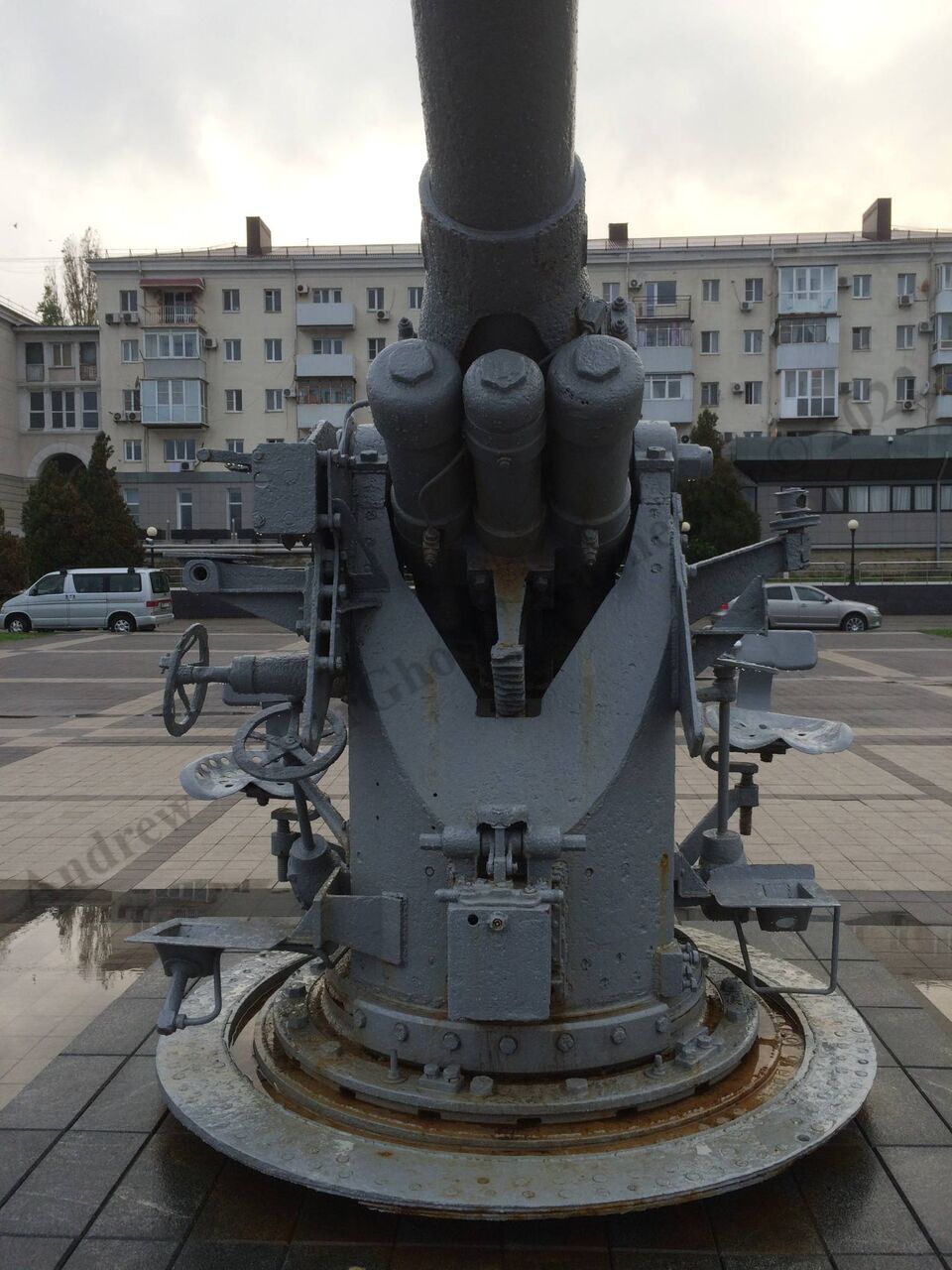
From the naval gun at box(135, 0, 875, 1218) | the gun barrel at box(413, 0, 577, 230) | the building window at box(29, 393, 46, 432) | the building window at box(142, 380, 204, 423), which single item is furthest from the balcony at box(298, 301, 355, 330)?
the gun barrel at box(413, 0, 577, 230)

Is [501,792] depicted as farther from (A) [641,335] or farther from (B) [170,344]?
(B) [170,344]

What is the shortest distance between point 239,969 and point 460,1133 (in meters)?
1.73

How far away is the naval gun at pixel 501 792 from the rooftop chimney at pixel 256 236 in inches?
1632

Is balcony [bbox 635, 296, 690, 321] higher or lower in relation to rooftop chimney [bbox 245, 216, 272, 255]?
lower

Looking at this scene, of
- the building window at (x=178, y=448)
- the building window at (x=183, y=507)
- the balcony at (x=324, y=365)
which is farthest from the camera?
the building window at (x=178, y=448)

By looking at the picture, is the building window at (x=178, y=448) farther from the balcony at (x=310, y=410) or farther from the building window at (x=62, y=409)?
the building window at (x=62, y=409)

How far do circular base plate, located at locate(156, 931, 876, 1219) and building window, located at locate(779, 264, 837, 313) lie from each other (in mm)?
41148

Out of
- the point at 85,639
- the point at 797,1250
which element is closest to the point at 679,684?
the point at 797,1250

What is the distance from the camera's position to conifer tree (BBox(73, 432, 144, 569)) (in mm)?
33906

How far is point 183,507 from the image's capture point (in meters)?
43.2

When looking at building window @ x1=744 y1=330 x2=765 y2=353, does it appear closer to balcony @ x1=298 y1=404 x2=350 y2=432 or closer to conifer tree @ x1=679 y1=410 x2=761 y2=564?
conifer tree @ x1=679 y1=410 x2=761 y2=564

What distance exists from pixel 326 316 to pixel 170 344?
625cm

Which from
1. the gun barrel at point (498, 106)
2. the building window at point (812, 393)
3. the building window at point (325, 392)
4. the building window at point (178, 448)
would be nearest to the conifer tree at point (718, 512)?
the building window at point (812, 393)

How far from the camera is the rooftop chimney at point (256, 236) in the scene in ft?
139
